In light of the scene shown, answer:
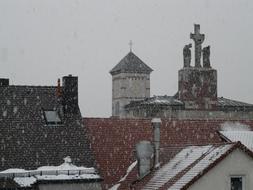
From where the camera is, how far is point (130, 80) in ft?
264

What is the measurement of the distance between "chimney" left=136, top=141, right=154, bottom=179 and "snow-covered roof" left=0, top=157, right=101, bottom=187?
1.63 metres

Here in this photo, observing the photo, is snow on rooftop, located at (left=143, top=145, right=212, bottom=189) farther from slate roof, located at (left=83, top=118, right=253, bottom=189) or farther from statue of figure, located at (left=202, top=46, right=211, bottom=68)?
statue of figure, located at (left=202, top=46, right=211, bottom=68)

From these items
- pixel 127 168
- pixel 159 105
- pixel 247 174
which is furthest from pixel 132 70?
pixel 247 174

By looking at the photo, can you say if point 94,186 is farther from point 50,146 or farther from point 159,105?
point 159,105

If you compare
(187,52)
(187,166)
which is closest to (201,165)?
(187,166)

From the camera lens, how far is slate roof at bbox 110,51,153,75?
80.0m

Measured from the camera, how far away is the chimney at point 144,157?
2272 centimetres

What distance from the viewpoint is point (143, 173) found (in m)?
22.8

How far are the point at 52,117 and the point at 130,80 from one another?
179ft

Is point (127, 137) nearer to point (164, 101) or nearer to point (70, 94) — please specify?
point (70, 94)

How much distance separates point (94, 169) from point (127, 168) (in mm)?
2189

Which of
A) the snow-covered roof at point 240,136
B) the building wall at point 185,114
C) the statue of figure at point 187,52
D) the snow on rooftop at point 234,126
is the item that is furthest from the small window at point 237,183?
the building wall at point 185,114

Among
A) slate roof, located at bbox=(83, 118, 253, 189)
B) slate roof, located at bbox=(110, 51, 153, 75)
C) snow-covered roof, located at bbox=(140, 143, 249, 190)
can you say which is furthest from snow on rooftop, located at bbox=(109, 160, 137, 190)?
slate roof, located at bbox=(110, 51, 153, 75)

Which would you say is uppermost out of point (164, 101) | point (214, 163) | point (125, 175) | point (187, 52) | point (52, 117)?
point (187, 52)
